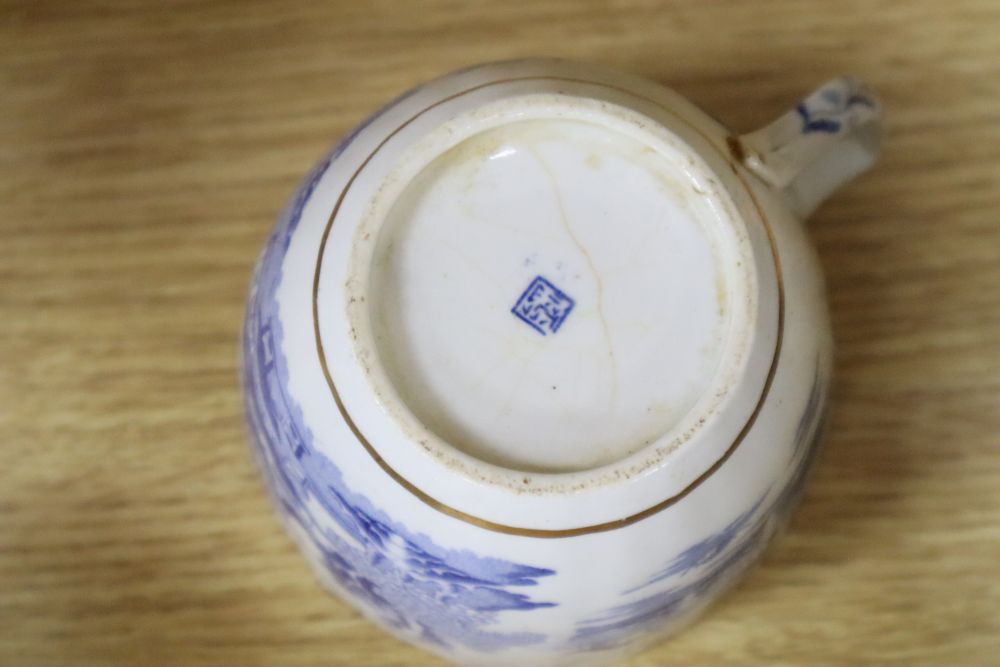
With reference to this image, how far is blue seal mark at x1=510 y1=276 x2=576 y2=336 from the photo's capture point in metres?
0.49

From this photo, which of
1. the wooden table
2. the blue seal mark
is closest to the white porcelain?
the blue seal mark

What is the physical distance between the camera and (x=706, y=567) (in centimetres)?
49

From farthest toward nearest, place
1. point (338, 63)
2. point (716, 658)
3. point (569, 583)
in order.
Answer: point (338, 63) → point (716, 658) → point (569, 583)

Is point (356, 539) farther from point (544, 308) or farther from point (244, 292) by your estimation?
point (244, 292)

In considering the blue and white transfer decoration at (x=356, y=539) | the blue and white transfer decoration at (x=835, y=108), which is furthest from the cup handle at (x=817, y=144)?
the blue and white transfer decoration at (x=356, y=539)

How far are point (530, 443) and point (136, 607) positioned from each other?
Result: 0.35 meters

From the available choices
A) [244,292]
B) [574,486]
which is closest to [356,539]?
[574,486]

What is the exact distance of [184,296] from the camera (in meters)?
0.73

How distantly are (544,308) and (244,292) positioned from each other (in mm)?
316

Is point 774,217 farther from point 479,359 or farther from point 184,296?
point 184,296

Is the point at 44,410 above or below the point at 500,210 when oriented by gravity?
below

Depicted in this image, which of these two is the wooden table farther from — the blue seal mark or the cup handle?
the blue seal mark

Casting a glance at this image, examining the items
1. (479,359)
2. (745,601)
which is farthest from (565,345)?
(745,601)

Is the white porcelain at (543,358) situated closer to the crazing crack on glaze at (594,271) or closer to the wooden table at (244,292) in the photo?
the crazing crack on glaze at (594,271)
